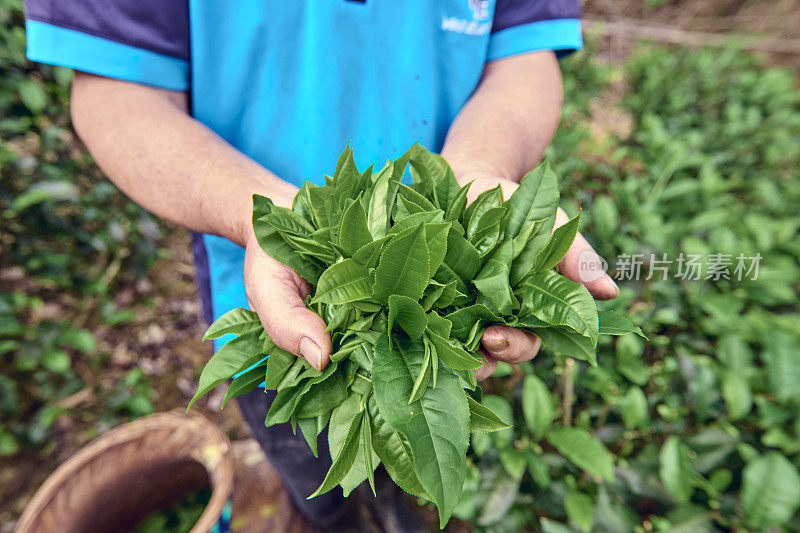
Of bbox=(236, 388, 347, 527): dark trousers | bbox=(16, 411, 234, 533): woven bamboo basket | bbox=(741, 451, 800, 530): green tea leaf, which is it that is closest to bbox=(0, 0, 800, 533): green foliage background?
bbox=(741, 451, 800, 530): green tea leaf

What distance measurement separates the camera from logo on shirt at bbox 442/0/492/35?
1.19 m

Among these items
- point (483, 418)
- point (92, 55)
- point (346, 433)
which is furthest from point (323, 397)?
Answer: point (92, 55)

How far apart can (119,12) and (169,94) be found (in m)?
0.19

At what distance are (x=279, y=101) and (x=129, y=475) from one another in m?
1.47

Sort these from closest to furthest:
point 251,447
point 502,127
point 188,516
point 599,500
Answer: point 502,127 → point 599,500 → point 188,516 → point 251,447

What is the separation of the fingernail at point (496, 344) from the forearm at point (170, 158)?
1.73ft

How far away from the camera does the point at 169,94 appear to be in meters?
1.06

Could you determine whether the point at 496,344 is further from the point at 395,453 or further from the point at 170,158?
the point at 170,158

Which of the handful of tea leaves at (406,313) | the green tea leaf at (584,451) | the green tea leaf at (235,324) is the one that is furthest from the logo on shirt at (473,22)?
the green tea leaf at (584,451)

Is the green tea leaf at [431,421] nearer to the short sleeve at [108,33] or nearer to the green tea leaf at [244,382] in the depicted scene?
the green tea leaf at [244,382]

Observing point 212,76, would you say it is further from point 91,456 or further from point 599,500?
point 599,500

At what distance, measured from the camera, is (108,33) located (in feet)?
3.07

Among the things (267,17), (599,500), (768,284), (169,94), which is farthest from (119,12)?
(768,284)

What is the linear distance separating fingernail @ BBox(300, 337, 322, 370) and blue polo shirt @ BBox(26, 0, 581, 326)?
48 cm
